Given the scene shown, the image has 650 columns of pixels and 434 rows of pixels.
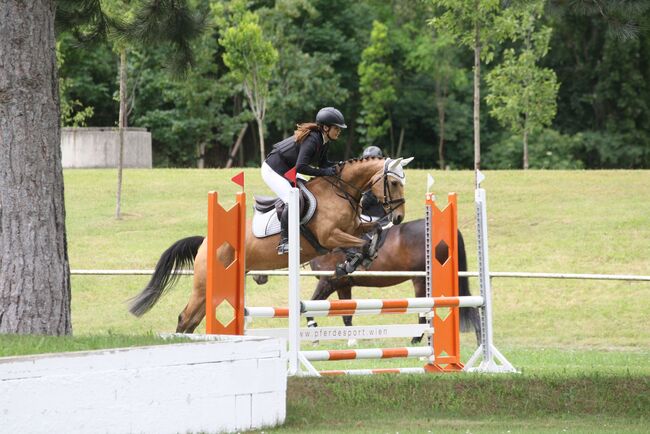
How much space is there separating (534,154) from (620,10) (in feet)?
115

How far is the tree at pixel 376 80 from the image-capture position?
1866 inches

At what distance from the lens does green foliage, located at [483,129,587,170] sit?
143 feet

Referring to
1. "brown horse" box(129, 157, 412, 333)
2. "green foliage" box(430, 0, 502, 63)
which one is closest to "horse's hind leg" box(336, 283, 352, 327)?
"brown horse" box(129, 157, 412, 333)

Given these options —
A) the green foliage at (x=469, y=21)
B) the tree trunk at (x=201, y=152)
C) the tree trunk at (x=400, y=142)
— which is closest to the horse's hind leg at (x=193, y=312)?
the green foliage at (x=469, y=21)

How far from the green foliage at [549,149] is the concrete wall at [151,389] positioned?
3596 centimetres

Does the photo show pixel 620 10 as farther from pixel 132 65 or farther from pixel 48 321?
pixel 132 65

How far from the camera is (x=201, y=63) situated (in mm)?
43844

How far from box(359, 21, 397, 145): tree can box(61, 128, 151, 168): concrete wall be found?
14.4 m

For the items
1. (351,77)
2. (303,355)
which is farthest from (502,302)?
(351,77)

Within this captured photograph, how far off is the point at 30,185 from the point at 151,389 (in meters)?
2.56

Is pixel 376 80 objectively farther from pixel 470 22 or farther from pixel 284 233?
pixel 284 233

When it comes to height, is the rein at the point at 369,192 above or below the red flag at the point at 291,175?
below

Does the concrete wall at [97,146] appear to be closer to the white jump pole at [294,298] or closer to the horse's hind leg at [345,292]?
the horse's hind leg at [345,292]

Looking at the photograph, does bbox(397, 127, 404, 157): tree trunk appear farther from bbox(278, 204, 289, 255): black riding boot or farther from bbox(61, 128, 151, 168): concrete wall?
bbox(278, 204, 289, 255): black riding boot
